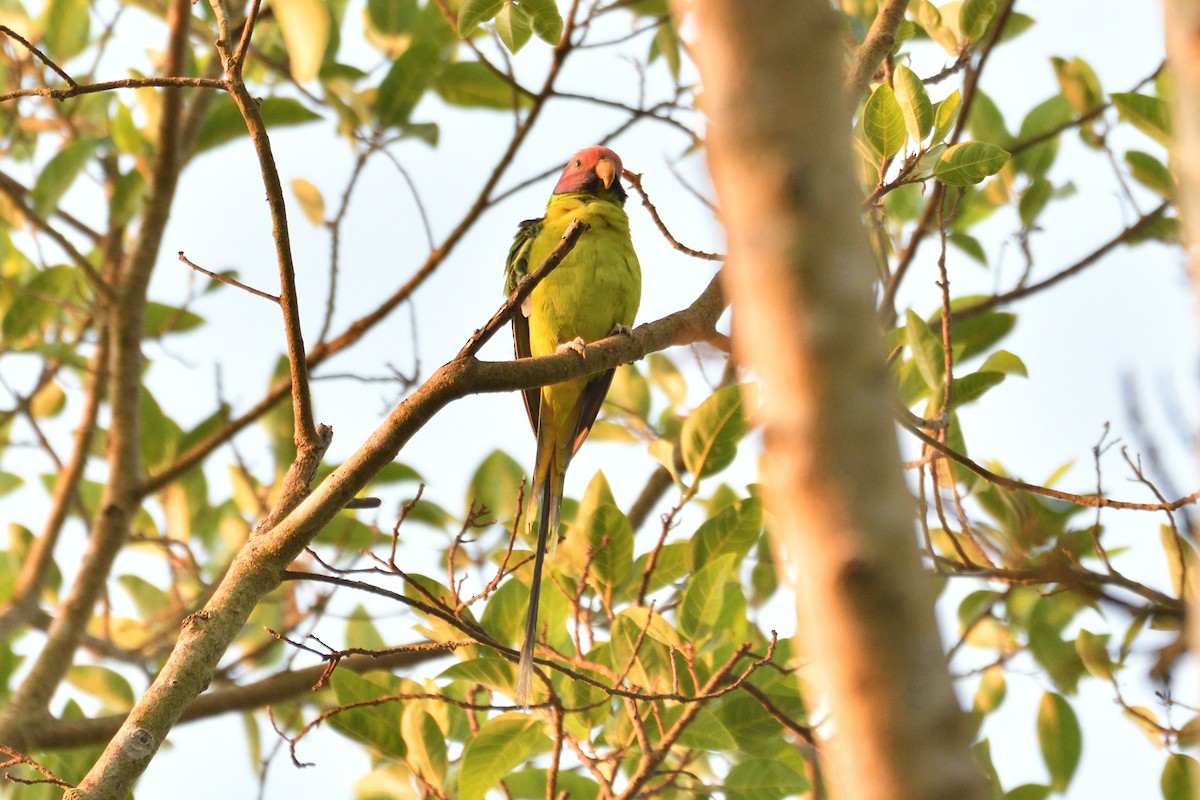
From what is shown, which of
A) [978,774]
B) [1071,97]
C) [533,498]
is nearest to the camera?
[978,774]

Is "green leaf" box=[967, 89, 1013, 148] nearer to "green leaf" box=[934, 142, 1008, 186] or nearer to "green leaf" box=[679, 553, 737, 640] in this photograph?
"green leaf" box=[934, 142, 1008, 186]

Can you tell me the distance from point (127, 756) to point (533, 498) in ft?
7.07

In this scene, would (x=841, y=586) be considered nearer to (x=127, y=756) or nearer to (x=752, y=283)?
(x=752, y=283)

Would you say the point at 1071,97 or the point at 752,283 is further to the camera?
the point at 1071,97

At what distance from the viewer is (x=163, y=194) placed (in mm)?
4066

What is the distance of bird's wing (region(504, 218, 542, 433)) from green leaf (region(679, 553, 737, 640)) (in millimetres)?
1453

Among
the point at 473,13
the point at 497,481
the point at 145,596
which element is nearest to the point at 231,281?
the point at 473,13

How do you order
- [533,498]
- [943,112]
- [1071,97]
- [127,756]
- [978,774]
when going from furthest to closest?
1. [1071,97]
2. [533,498]
3. [943,112]
4. [127,756]
5. [978,774]

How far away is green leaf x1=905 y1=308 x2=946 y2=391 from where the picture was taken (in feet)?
9.91

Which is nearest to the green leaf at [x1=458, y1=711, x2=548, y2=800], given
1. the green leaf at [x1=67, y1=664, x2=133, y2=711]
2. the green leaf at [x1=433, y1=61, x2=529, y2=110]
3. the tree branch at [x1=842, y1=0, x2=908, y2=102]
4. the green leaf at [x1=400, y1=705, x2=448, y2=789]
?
the green leaf at [x1=400, y1=705, x2=448, y2=789]

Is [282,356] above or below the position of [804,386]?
above

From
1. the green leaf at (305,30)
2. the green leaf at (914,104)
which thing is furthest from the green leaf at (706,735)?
the green leaf at (305,30)

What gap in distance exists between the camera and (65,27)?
14.9 feet

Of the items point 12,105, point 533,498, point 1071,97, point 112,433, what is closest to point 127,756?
point 533,498
